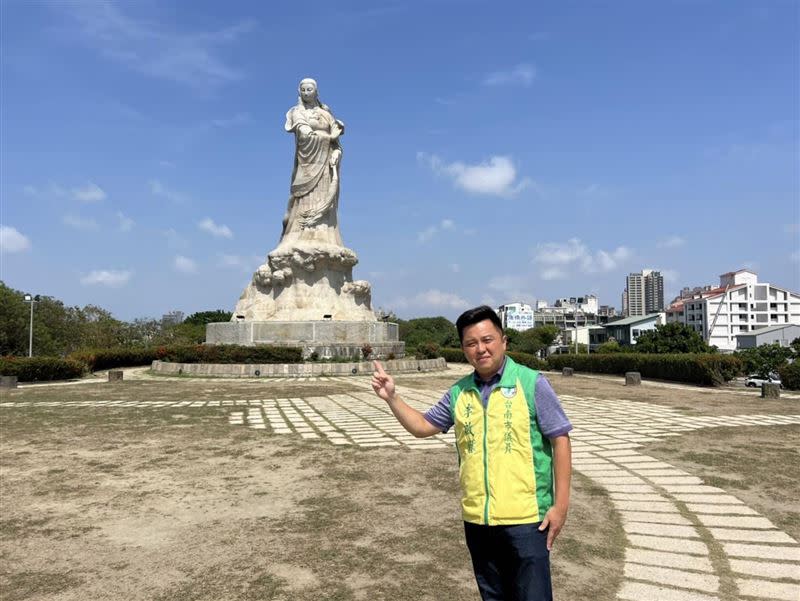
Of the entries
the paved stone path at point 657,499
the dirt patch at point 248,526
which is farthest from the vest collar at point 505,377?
the paved stone path at point 657,499

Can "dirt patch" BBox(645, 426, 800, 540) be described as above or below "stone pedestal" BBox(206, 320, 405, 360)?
below

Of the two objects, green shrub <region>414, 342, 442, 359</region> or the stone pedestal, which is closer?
the stone pedestal

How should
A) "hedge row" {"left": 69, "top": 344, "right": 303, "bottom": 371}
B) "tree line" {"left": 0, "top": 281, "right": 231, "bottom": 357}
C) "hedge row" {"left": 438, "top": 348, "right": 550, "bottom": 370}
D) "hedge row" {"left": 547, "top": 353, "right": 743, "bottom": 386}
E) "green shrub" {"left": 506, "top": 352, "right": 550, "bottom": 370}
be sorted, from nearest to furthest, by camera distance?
"hedge row" {"left": 547, "top": 353, "right": 743, "bottom": 386}
"hedge row" {"left": 69, "top": 344, "right": 303, "bottom": 371}
"green shrub" {"left": 506, "top": 352, "right": 550, "bottom": 370}
"hedge row" {"left": 438, "top": 348, "right": 550, "bottom": 370}
"tree line" {"left": 0, "top": 281, "right": 231, "bottom": 357}

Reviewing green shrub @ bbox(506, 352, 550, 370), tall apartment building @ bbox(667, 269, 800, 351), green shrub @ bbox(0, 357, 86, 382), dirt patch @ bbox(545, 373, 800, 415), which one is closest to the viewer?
dirt patch @ bbox(545, 373, 800, 415)

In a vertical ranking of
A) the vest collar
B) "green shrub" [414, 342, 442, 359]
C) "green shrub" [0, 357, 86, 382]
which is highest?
the vest collar

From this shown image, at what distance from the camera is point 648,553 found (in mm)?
4008

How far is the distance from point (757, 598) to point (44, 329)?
4293cm

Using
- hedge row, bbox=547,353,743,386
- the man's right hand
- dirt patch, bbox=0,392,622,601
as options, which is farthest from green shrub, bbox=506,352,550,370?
the man's right hand

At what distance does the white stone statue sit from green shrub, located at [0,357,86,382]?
253 inches

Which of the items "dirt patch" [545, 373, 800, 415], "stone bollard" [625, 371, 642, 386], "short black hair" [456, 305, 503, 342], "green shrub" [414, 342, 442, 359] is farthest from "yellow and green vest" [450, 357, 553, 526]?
"green shrub" [414, 342, 442, 359]

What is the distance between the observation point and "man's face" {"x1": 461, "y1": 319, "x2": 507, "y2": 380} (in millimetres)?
2504

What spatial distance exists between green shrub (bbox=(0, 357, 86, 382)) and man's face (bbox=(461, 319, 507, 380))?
60.5 feet

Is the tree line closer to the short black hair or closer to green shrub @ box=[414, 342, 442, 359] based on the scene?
green shrub @ box=[414, 342, 442, 359]

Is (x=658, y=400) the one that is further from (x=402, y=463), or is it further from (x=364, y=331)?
(x=364, y=331)
